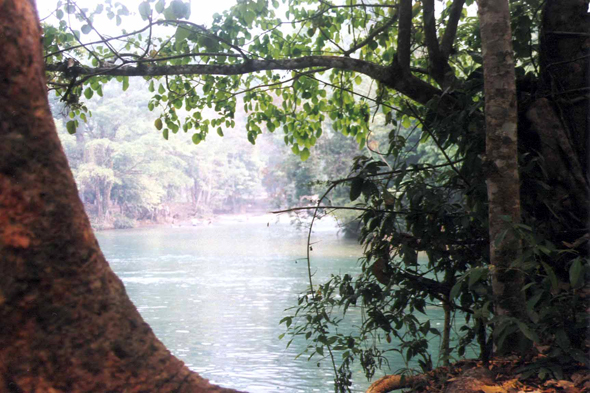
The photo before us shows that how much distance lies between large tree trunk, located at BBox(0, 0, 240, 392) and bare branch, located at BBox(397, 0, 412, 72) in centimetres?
223

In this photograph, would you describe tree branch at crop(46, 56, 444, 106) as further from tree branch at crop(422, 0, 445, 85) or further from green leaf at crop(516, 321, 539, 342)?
green leaf at crop(516, 321, 539, 342)

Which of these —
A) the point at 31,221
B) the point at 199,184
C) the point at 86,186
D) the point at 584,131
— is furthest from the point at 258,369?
the point at 199,184

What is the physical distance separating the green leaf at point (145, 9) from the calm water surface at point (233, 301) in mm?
1267

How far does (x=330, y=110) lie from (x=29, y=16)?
148 inches

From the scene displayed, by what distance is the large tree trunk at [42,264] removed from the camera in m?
1.27

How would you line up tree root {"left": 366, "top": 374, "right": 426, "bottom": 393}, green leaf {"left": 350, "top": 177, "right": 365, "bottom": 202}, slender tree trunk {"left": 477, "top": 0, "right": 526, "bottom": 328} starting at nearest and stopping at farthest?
slender tree trunk {"left": 477, "top": 0, "right": 526, "bottom": 328}, green leaf {"left": 350, "top": 177, "right": 365, "bottom": 202}, tree root {"left": 366, "top": 374, "right": 426, "bottom": 393}

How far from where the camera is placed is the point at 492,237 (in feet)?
7.75

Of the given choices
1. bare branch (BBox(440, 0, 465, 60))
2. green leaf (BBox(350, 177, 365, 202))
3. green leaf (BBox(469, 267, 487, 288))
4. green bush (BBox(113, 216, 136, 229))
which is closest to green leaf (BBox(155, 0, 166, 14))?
green leaf (BBox(350, 177, 365, 202))

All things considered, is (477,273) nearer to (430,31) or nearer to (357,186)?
(357,186)

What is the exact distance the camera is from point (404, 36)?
325 cm

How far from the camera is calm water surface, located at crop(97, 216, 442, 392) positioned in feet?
21.0

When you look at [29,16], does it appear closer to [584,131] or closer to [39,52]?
[39,52]

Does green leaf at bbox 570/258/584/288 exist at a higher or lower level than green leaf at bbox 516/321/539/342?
higher

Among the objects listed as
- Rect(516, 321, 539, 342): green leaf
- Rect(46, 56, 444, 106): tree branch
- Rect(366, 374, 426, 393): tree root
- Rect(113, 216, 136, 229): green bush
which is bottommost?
Rect(113, 216, 136, 229): green bush
